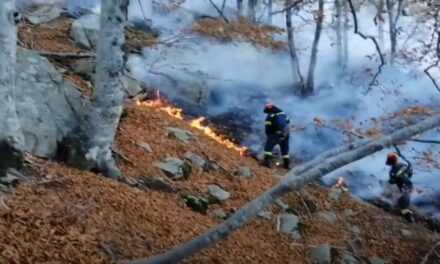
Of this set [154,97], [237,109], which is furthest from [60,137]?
[237,109]

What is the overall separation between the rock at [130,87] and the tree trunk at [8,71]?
682 centimetres

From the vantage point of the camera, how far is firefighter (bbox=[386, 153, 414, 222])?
1122 centimetres

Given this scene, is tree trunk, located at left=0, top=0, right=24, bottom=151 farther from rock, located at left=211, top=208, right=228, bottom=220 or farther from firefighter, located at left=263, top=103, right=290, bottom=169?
firefighter, located at left=263, top=103, right=290, bottom=169

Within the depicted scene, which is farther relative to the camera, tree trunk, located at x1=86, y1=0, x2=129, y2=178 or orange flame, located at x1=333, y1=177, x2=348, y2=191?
orange flame, located at x1=333, y1=177, x2=348, y2=191

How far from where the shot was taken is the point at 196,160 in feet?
30.8

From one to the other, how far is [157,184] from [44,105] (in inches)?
73.4

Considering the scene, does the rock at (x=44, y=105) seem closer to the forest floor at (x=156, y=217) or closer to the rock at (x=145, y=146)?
the forest floor at (x=156, y=217)

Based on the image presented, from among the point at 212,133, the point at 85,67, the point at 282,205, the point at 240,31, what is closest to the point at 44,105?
the point at 85,67

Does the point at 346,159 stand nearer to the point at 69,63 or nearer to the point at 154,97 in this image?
the point at 69,63

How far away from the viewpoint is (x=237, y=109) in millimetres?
17797

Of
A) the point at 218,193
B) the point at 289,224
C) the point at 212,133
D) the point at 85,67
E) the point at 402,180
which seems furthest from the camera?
the point at 212,133

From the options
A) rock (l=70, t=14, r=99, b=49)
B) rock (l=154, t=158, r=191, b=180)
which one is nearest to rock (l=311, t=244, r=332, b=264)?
rock (l=154, t=158, r=191, b=180)

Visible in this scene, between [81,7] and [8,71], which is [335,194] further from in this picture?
[81,7]

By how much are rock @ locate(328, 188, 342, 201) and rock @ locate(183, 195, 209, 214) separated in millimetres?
3974
